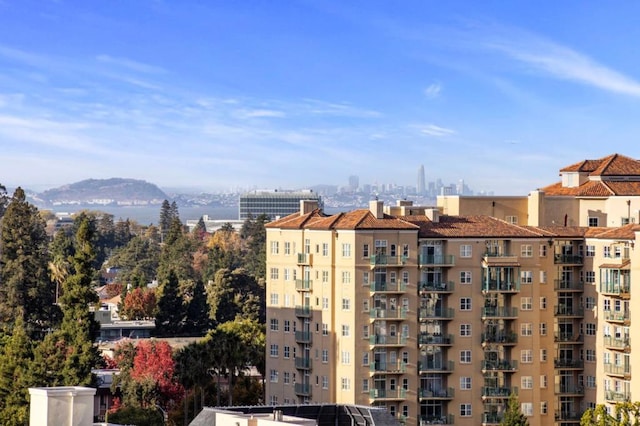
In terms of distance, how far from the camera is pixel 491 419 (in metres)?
96.9

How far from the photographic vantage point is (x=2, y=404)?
342ft

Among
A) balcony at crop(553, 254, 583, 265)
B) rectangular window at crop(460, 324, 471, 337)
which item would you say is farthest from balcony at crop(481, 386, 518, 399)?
balcony at crop(553, 254, 583, 265)

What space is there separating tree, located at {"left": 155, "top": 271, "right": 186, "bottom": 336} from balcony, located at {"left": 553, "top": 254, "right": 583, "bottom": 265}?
219 feet

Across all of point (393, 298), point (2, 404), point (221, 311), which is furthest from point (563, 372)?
point (221, 311)

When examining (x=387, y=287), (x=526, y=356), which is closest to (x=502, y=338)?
(x=526, y=356)

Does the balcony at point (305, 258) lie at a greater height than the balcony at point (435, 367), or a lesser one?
greater

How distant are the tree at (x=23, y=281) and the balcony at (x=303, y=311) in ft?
137

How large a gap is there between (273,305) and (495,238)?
47.4ft

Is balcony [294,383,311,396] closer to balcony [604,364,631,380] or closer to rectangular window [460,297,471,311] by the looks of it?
rectangular window [460,297,471,311]

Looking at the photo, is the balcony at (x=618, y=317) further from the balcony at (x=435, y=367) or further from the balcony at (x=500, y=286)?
the balcony at (x=435, y=367)

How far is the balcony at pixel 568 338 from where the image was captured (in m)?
99.8

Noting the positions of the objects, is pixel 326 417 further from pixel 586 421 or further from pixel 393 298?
pixel 393 298

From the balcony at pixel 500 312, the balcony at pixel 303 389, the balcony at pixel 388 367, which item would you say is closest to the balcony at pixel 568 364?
the balcony at pixel 500 312

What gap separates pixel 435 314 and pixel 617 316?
10492mm
